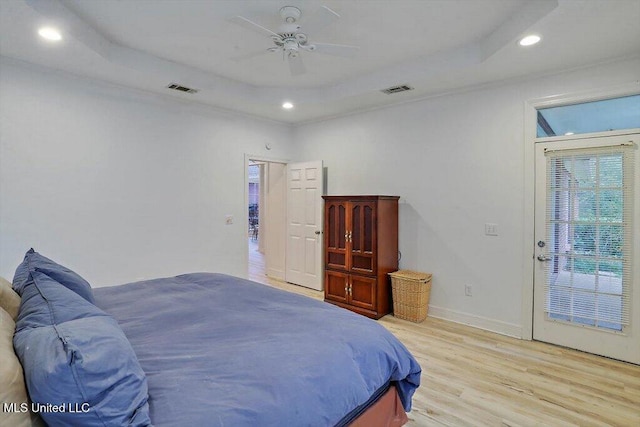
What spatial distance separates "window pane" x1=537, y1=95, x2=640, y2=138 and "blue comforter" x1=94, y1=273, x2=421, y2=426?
2.78 m

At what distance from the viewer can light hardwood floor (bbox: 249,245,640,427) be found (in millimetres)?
2133

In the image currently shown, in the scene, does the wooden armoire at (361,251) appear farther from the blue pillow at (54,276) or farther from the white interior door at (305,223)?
the blue pillow at (54,276)

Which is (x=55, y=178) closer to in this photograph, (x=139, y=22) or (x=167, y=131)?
(x=167, y=131)

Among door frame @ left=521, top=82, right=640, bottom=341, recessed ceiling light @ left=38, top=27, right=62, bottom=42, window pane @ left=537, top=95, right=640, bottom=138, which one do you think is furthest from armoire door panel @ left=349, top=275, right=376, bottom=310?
recessed ceiling light @ left=38, top=27, right=62, bottom=42

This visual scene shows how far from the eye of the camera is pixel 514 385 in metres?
2.49

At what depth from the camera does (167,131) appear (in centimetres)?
408

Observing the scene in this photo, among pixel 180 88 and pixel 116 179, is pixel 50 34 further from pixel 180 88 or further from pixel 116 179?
pixel 116 179

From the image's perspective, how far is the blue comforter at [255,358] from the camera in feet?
3.62

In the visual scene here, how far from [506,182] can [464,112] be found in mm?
916

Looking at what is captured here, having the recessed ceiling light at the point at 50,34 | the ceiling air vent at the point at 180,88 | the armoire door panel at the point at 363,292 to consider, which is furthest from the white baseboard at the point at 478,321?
the recessed ceiling light at the point at 50,34

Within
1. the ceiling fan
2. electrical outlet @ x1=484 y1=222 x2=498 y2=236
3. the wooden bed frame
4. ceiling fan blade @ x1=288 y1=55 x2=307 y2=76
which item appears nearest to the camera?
the wooden bed frame

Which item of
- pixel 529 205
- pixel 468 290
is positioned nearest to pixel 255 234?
pixel 468 290

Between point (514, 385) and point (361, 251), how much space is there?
1992 millimetres

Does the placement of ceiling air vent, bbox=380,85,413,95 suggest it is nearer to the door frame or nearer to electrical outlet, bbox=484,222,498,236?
the door frame
